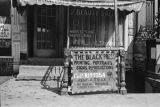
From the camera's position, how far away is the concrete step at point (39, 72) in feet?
33.6

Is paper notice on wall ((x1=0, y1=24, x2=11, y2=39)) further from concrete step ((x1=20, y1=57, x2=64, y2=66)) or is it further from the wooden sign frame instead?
the wooden sign frame

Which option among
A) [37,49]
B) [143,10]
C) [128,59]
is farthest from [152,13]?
[37,49]

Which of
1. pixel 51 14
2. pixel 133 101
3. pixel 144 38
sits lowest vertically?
pixel 133 101

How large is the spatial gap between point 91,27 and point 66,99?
4.60 metres

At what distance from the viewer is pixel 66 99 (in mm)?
7133

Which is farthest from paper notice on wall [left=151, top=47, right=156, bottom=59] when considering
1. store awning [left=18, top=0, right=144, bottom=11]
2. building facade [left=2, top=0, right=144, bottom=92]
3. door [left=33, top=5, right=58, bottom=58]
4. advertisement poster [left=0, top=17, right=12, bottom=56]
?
advertisement poster [left=0, top=17, right=12, bottom=56]

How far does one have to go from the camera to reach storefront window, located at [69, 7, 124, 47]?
1080cm

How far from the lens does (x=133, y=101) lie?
7.02 metres

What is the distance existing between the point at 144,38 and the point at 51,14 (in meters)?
4.02

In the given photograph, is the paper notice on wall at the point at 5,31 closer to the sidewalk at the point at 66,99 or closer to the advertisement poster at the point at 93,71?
the sidewalk at the point at 66,99

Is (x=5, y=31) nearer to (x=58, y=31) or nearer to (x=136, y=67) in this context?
(x=58, y=31)

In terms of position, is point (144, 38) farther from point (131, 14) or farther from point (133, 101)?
point (133, 101)

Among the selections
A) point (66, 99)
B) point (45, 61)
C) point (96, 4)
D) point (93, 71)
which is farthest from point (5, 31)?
point (66, 99)

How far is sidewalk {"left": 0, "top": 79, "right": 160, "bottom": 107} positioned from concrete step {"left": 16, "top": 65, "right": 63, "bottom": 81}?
6.05 feet
